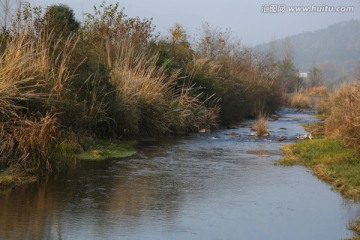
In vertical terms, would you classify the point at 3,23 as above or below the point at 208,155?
above

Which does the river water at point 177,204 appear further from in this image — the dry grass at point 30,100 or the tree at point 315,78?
the tree at point 315,78

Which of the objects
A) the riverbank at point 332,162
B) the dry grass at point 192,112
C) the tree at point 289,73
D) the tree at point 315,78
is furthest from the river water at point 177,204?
the tree at point 315,78

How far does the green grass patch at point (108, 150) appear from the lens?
15755 mm

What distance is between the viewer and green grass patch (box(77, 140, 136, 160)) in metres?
15.8

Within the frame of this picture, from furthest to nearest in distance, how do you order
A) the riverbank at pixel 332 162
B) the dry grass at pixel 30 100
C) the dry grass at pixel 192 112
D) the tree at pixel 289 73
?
the tree at pixel 289 73
the dry grass at pixel 192 112
the dry grass at pixel 30 100
the riverbank at pixel 332 162

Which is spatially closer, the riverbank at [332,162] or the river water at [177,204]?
the river water at [177,204]

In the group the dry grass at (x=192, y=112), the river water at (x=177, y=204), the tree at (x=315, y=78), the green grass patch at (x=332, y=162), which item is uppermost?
the tree at (x=315, y=78)

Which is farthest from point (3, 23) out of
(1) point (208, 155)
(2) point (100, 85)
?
(1) point (208, 155)

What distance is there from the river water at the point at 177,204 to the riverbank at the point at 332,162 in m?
0.29

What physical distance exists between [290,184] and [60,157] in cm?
484

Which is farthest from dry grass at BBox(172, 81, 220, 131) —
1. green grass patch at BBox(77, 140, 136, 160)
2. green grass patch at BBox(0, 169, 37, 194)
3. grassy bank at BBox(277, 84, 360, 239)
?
green grass patch at BBox(0, 169, 37, 194)

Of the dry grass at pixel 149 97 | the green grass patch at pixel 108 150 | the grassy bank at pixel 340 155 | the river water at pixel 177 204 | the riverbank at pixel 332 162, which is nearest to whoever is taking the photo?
the river water at pixel 177 204

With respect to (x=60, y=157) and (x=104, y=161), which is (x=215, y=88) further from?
(x=60, y=157)

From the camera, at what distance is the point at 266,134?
24.4m
